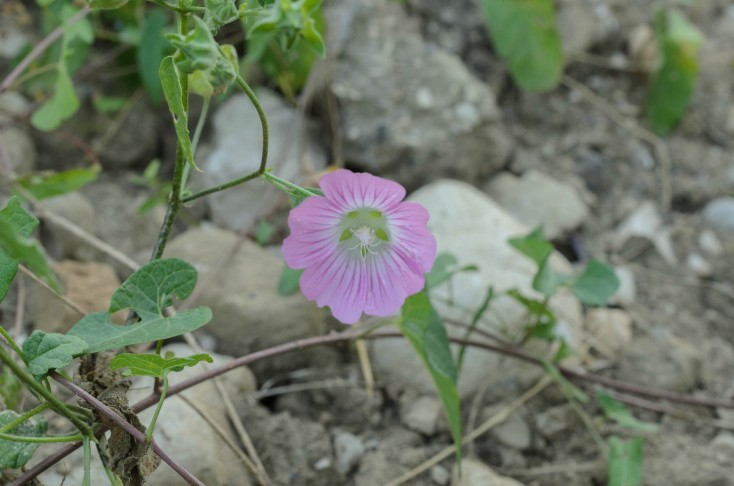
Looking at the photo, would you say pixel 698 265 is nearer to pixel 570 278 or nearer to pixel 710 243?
pixel 710 243

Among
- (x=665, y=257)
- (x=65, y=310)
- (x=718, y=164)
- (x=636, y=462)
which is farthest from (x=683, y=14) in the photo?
(x=65, y=310)

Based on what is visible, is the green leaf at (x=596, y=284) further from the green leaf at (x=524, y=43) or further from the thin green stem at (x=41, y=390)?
the thin green stem at (x=41, y=390)

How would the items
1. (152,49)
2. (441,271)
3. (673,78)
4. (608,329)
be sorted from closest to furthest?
(441,271)
(608,329)
(152,49)
(673,78)

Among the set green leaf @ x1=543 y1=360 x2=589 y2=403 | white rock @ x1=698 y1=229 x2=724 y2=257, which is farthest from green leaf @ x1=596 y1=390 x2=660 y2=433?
white rock @ x1=698 y1=229 x2=724 y2=257

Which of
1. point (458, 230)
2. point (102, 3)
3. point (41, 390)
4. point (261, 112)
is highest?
point (102, 3)

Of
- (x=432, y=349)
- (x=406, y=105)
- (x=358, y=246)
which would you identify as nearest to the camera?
(x=358, y=246)

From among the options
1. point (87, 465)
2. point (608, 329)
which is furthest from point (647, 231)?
point (87, 465)

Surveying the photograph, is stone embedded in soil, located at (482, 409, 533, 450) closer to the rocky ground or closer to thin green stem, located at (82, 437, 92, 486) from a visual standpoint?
the rocky ground

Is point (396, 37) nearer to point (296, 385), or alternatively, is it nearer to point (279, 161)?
point (279, 161)
